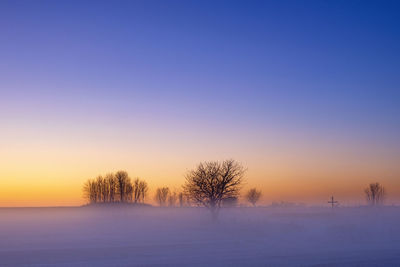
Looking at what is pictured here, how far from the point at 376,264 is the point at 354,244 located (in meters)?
14.8

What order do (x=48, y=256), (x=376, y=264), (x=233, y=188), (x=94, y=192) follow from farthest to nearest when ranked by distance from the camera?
(x=94, y=192)
(x=233, y=188)
(x=48, y=256)
(x=376, y=264)

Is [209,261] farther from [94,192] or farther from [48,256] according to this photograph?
[94,192]

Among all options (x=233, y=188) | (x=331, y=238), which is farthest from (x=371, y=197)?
(x=331, y=238)

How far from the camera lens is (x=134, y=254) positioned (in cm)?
3225

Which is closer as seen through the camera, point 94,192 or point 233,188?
point 233,188

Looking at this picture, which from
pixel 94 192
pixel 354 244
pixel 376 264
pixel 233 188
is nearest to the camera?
pixel 376 264

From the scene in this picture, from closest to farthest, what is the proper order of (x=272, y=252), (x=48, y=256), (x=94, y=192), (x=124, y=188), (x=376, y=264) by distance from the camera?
(x=376, y=264)
(x=48, y=256)
(x=272, y=252)
(x=124, y=188)
(x=94, y=192)

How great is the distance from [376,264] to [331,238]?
19.4 meters

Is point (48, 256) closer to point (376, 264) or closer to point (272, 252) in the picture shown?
point (272, 252)

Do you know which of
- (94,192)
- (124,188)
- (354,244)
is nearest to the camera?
(354,244)

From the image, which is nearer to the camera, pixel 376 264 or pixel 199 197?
pixel 376 264

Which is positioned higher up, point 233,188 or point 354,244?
point 233,188

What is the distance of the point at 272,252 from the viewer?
33375 mm

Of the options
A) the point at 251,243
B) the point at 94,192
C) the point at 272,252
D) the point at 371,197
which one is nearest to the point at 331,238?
the point at 251,243
